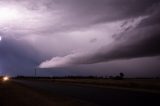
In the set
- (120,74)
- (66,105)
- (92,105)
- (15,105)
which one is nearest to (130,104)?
(92,105)

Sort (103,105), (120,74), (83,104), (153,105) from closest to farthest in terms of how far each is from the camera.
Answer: (153,105)
(103,105)
(83,104)
(120,74)

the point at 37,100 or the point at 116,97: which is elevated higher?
the point at 37,100

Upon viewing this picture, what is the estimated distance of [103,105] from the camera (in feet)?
75.6

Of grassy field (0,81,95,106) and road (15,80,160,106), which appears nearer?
road (15,80,160,106)

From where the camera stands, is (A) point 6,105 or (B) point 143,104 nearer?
(B) point 143,104

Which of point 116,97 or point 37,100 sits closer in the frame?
point 116,97

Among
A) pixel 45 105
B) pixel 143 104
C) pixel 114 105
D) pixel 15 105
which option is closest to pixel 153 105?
pixel 143 104

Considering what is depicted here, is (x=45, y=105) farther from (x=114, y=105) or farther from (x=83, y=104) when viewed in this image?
(x=114, y=105)

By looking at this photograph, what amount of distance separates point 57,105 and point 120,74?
110224mm

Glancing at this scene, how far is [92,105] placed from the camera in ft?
76.6

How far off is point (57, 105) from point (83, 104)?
7.47 feet

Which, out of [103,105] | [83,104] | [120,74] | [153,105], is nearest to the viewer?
[153,105]

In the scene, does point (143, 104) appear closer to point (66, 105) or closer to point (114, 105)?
point (114, 105)

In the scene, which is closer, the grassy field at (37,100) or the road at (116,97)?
the road at (116,97)
